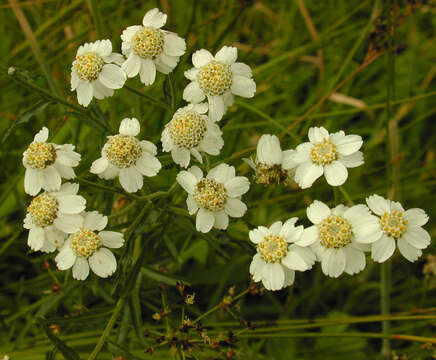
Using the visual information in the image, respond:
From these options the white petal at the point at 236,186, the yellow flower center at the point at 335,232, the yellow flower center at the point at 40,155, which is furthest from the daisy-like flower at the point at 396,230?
the yellow flower center at the point at 40,155

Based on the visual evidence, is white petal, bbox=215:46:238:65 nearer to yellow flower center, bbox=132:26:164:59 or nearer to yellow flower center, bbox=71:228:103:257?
yellow flower center, bbox=132:26:164:59

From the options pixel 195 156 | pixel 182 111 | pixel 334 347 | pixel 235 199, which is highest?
pixel 182 111

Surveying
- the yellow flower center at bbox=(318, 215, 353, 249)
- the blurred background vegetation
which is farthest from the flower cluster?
the blurred background vegetation

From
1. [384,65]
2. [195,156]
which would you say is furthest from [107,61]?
[384,65]

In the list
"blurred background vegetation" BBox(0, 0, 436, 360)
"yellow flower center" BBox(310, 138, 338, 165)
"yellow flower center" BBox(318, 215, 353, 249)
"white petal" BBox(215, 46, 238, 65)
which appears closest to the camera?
"yellow flower center" BBox(318, 215, 353, 249)

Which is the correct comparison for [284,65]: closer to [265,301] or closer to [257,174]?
[265,301]

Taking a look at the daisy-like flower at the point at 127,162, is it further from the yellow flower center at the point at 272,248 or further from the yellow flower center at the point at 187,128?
the yellow flower center at the point at 272,248
